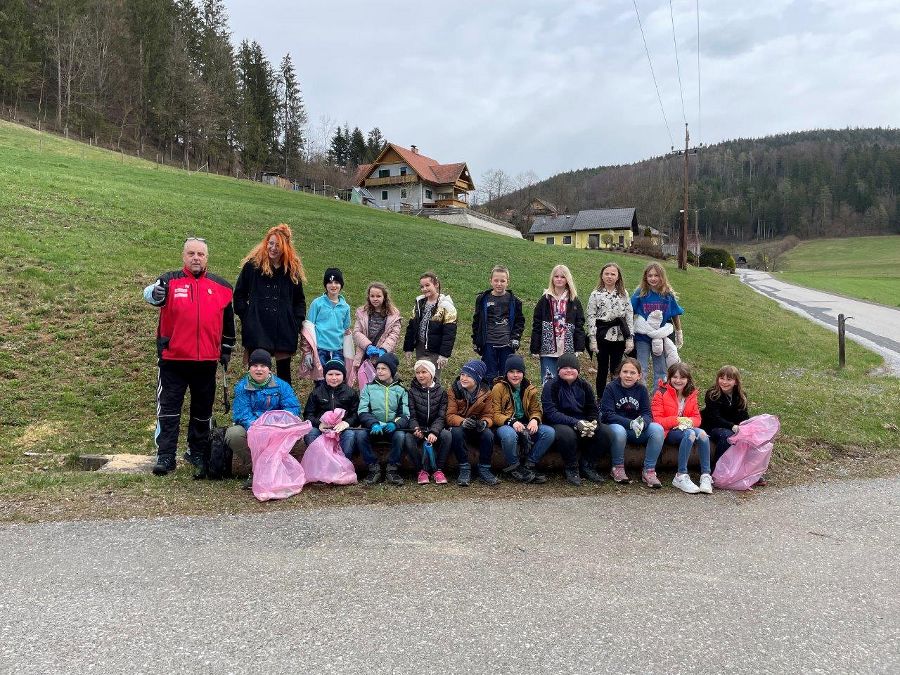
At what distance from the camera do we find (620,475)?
580cm

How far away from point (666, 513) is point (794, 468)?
259 centimetres

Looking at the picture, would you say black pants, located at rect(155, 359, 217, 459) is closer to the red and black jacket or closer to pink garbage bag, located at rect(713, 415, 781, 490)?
the red and black jacket

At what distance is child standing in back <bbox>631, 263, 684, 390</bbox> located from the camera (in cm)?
750

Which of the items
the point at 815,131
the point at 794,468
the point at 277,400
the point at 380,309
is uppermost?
the point at 815,131

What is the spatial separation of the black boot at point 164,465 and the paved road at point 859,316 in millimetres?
15478

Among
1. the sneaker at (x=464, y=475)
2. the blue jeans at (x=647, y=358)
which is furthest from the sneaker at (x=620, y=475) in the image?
the blue jeans at (x=647, y=358)

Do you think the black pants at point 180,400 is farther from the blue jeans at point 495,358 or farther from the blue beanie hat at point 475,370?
the blue jeans at point 495,358

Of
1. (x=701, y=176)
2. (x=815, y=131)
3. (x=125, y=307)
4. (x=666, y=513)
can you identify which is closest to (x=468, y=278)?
(x=125, y=307)

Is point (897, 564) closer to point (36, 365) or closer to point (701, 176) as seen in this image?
point (36, 365)

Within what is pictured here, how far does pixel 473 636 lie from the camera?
2984 mm

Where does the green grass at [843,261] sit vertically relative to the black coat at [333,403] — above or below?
above

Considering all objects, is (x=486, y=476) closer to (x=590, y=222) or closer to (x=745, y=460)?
(x=745, y=460)

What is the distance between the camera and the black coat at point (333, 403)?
5.96m

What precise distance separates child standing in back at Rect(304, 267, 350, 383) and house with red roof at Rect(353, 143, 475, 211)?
175ft
